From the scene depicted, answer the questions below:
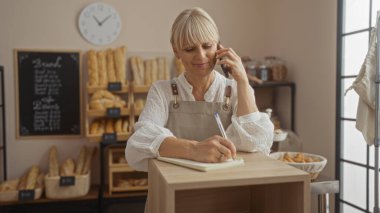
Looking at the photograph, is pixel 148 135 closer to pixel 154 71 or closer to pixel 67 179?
pixel 67 179

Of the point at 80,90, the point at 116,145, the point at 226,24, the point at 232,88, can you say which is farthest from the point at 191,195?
the point at 226,24

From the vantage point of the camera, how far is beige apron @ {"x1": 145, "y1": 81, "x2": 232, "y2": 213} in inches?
47.7

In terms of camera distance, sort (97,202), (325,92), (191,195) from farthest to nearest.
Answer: (97,202), (325,92), (191,195)

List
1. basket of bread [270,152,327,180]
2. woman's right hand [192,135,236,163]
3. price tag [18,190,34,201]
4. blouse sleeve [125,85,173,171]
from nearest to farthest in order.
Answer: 1. woman's right hand [192,135,236,163]
2. blouse sleeve [125,85,173,171]
3. basket of bread [270,152,327,180]
4. price tag [18,190,34,201]

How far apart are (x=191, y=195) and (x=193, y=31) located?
1.64ft

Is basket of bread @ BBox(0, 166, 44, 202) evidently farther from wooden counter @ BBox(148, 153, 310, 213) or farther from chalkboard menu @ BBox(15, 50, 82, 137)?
wooden counter @ BBox(148, 153, 310, 213)

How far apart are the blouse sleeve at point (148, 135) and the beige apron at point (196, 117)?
0.13 feet

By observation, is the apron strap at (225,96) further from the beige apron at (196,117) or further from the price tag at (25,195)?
the price tag at (25,195)

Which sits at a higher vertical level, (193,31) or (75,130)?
(193,31)

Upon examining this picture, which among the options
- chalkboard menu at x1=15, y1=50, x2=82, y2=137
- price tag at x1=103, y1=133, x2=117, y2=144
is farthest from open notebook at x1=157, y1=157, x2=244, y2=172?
chalkboard menu at x1=15, y1=50, x2=82, y2=137

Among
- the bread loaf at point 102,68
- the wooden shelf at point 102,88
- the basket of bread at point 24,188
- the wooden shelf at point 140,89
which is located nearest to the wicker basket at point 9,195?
the basket of bread at point 24,188

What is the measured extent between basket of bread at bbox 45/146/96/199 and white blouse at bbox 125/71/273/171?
1762mm

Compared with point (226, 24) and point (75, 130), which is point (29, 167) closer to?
point (75, 130)

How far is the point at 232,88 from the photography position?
125cm
